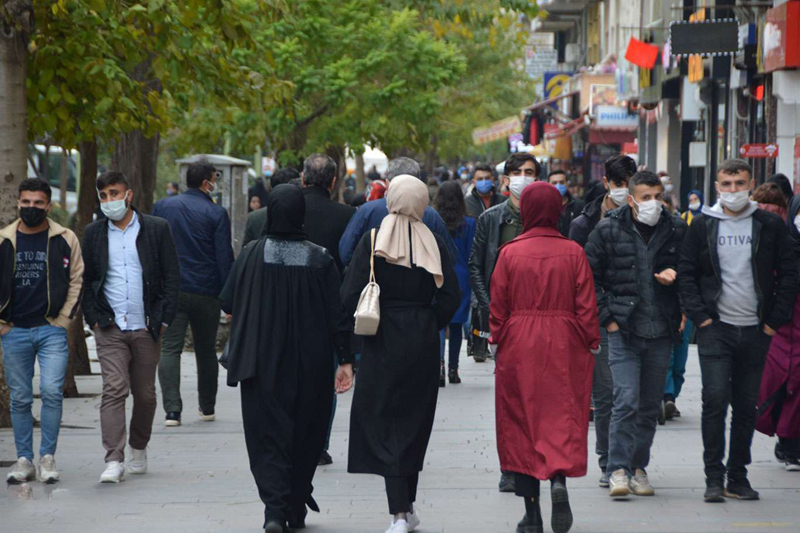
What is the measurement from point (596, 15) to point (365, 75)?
24.3 metres

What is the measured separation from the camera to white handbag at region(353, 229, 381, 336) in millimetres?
6750

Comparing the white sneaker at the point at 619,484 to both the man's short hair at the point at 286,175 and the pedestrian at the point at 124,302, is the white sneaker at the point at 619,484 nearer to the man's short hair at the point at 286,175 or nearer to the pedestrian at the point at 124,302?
the pedestrian at the point at 124,302

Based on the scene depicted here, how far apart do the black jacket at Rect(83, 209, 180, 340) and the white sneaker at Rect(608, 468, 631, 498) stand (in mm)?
2834

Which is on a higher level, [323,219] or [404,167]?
[404,167]

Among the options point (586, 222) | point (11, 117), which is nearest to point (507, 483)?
point (586, 222)

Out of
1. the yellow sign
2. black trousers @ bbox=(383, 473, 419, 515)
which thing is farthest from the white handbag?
the yellow sign

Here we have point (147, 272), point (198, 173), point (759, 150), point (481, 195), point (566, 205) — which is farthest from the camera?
point (759, 150)

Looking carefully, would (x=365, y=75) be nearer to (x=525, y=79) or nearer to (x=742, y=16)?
(x=742, y=16)

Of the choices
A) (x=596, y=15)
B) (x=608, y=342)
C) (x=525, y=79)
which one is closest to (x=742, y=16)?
(x=608, y=342)

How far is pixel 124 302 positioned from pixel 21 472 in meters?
1.18

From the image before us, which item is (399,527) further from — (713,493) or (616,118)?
(616,118)

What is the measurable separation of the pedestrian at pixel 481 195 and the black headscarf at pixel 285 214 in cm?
674

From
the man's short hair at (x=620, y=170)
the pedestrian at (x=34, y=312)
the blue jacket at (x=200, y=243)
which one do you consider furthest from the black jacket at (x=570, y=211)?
the pedestrian at (x=34, y=312)

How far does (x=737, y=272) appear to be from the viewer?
303 inches
